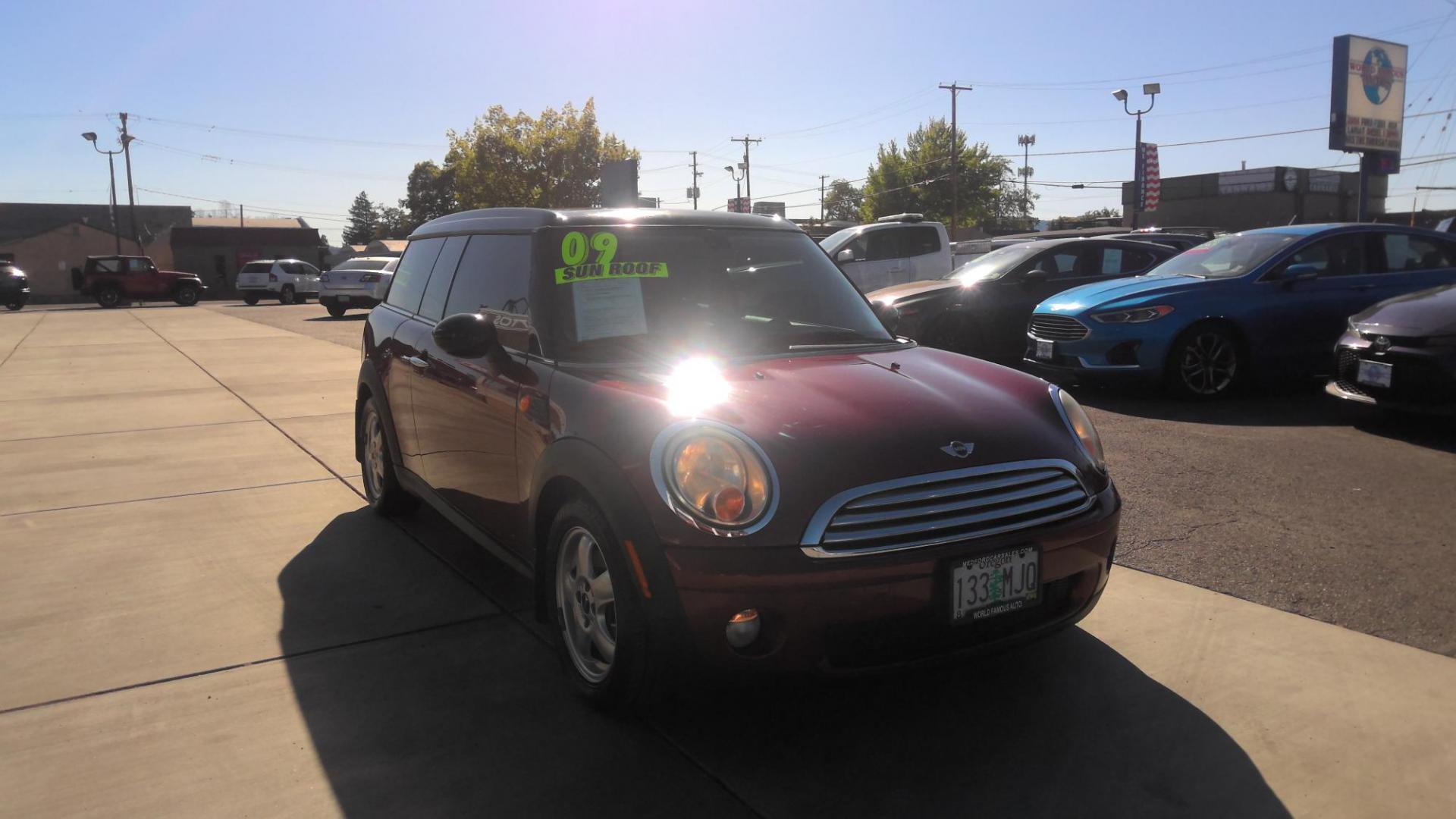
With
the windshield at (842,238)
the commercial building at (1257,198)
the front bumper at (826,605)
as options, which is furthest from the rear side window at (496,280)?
the commercial building at (1257,198)

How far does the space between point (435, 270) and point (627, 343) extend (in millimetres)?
1687

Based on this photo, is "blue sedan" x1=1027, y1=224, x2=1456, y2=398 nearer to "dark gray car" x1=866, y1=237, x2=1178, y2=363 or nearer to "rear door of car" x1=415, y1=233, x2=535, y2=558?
"dark gray car" x1=866, y1=237, x2=1178, y2=363

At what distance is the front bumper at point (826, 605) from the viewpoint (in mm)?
2521

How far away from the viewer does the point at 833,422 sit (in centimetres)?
281

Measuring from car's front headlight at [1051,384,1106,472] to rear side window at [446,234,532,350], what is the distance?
6.11ft

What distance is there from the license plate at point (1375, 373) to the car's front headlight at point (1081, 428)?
171 inches

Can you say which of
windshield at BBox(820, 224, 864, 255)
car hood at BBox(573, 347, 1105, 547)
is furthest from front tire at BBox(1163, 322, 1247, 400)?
windshield at BBox(820, 224, 864, 255)

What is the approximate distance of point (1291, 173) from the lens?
6159cm

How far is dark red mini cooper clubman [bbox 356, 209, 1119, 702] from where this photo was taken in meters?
2.57

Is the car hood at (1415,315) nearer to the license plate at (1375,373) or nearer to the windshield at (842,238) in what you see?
the license plate at (1375,373)

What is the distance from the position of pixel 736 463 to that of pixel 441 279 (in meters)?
2.43

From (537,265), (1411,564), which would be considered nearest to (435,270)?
(537,265)

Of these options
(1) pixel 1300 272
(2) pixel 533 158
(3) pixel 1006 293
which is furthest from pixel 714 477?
(2) pixel 533 158

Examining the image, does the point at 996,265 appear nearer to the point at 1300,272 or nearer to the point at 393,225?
the point at 1300,272
